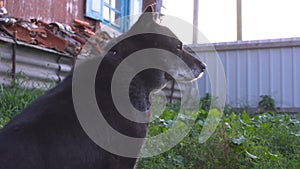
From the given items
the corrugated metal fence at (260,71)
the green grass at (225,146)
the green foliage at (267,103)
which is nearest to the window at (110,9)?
the corrugated metal fence at (260,71)

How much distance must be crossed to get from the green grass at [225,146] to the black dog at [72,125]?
1.01 m

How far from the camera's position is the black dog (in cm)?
234

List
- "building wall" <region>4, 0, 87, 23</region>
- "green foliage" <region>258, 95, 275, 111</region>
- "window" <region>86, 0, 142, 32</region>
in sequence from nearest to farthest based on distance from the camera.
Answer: "building wall" <region>4, 0, 87, 23</region> → "window" <region>86, 0, 142, 32</region> → "green foliage" <region>258, 95, 275, 111</region>

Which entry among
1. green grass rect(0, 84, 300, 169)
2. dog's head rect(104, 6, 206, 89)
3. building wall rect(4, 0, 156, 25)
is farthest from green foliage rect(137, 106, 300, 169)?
building wall rect(4, 0, 156, 25)

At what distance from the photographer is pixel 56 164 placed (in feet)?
7.83

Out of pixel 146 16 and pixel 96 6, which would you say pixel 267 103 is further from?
pixel 146 16

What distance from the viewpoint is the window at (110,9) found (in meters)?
8.04

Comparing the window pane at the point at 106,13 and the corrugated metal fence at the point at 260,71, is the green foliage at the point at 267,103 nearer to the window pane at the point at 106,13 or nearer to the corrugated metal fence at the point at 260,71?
Result: the corrugated metal fence at the point at 260,71

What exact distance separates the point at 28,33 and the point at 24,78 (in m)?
0.77

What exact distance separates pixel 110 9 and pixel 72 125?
21.1 ft

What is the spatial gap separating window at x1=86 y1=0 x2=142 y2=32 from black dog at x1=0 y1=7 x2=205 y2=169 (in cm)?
482

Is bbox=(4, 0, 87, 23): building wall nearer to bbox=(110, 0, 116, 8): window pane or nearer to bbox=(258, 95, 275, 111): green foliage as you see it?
bbox=(110, 0, 116, 8): window pane

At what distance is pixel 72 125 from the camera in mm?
2520

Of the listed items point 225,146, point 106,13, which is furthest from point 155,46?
point 106,13
